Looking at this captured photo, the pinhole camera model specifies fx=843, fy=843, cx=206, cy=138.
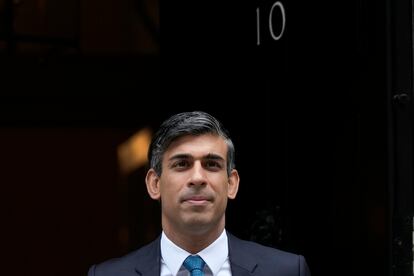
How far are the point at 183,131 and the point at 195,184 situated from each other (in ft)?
0.68

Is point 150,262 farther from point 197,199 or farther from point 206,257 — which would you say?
point 197,199

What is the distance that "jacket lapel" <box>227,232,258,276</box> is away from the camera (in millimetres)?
3119

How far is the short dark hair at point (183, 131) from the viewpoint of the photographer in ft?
9.74

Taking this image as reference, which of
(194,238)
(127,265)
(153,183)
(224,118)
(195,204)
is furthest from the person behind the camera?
(224,118)

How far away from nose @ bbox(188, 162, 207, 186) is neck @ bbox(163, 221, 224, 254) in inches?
7.8

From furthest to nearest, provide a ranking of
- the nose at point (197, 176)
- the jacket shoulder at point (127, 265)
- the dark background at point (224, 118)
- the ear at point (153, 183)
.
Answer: the dark background at point (224, 118) < the jacket shoulder at point (127, 265) < the ear at point (153, 183) < the nose at point (197, 176)

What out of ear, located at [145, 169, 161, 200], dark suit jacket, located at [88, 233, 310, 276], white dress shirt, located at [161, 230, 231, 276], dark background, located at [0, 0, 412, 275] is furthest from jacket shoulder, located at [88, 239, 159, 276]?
dark background, located at [0, 0, 412, 275]

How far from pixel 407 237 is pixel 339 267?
761mm

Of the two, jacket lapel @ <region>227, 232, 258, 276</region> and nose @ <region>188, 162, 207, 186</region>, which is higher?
nose @ <region>188, 162, 207, 186</region>

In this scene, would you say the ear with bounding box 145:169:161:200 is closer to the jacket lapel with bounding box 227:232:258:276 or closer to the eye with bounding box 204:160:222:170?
the eye with bounding box 204:160:222:170

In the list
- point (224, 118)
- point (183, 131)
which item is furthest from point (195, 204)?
point (224, 118)

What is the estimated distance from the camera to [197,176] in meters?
2.87

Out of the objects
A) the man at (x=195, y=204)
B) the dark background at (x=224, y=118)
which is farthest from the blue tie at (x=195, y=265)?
the dark background at (x=224, y=118)

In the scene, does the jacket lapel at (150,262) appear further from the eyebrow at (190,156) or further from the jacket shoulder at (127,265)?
the eyebrow at (190,156)
